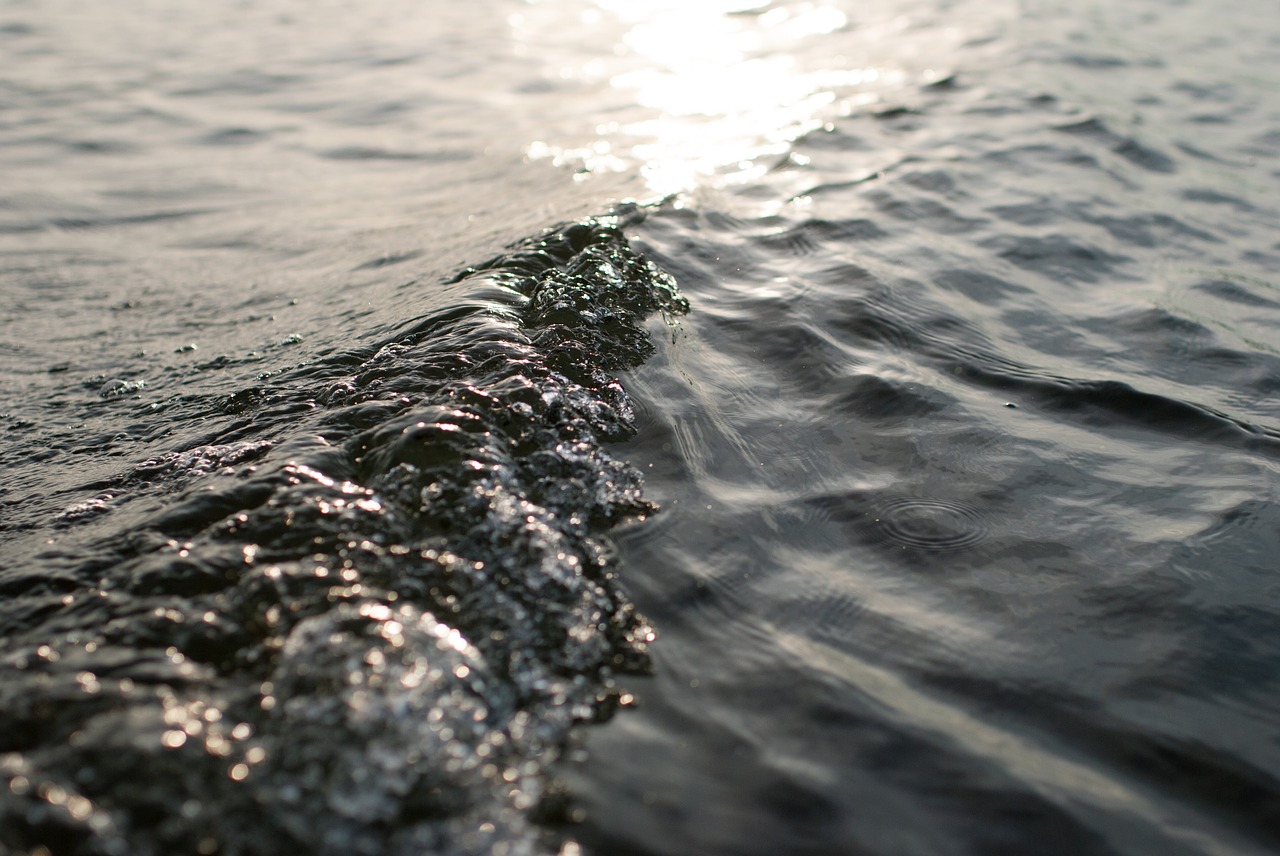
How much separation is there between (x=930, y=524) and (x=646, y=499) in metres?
0.95

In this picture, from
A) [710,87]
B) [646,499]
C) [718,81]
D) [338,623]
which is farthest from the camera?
[718,81]

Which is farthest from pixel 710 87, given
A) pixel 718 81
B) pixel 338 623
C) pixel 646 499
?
pixel 338 623

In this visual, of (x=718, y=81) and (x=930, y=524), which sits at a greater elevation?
(x=718, y=81)

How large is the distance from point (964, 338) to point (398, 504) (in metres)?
2.87

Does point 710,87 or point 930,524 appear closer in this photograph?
point 930,524

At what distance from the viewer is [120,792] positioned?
1.95 meters

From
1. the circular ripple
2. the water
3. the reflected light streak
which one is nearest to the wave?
the water

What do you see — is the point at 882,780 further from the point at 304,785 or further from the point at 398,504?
the point at 398,504

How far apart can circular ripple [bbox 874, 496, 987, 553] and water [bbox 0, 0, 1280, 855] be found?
2 cm

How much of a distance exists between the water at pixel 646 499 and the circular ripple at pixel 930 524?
20 mm

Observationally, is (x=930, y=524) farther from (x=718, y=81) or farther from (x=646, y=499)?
(x=718, y=81)

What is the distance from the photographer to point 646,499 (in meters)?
3.10

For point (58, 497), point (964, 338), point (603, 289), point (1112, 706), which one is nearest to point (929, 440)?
point (964, 338)

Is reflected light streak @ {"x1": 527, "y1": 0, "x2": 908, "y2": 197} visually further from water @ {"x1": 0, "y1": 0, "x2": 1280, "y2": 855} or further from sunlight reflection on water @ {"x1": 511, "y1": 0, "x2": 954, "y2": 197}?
water @ {"x1": 0, "y1": 0, "x2": 1280, "y2": 855}
